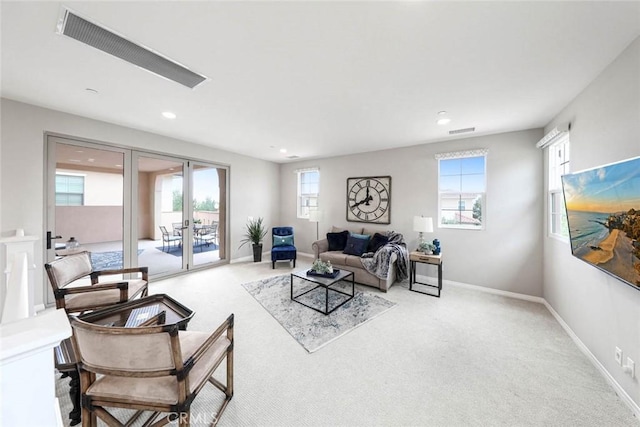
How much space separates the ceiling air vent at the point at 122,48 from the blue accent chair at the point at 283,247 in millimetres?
3534

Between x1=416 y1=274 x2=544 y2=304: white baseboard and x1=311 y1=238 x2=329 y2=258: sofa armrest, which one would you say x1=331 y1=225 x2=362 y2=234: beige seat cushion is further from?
x1=416 y1=274 x2=544 y2=304: white baseboard

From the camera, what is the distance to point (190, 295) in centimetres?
354

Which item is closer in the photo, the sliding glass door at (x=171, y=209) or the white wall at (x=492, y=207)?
the white wall at (x=492, y=207)

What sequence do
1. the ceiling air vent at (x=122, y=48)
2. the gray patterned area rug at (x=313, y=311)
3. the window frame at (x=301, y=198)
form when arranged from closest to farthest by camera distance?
the ceiling air vent at (x=122, y=48)
the gray patterned area rug at (x=313, y=311)
the window frame at (x=301, y=198)

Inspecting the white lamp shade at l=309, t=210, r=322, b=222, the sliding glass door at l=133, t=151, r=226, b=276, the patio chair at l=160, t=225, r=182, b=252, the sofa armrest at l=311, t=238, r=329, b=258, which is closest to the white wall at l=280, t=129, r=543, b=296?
the sofa armrest at l=311, t=238, r=329, b=258

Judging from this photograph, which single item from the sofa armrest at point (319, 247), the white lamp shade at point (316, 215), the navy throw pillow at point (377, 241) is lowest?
the sofa armrest at point (319, 247)

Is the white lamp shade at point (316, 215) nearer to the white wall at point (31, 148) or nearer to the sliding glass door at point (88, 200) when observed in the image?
the white wall at point (31, 148)

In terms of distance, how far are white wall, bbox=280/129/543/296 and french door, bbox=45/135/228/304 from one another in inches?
143

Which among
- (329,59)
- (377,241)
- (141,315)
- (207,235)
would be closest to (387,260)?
(377,241)

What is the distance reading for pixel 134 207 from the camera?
12.6 ft

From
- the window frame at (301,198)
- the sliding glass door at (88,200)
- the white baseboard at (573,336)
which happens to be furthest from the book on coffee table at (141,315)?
the window frame at (301,198)

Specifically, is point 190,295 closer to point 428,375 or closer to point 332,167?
point 428,375

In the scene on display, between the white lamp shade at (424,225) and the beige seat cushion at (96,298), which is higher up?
the white lamp shade at (424,225)

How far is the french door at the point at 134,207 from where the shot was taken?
10.6 ft
